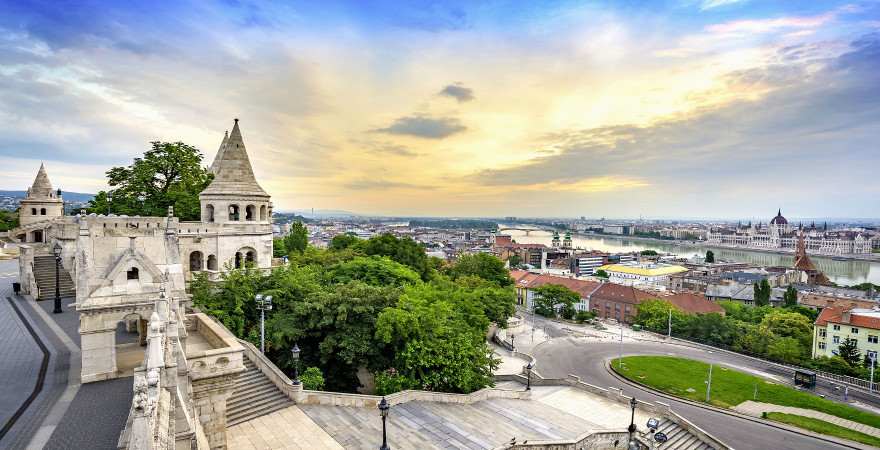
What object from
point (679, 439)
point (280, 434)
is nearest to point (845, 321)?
point (679, 439)

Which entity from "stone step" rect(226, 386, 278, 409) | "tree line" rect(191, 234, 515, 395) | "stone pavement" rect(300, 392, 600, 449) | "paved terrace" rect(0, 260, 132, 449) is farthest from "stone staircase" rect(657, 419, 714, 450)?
"paved terrace" rect(0, 260, 132, 449)

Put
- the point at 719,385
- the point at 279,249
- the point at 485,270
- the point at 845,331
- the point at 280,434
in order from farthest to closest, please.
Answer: the point at 485,270 → the point at 279,249 → the point at 845,331 → the point at 719,385 → the point at 280,434

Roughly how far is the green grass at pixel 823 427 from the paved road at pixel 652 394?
140 centimetres

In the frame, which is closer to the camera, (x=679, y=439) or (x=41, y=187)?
(x=679, y=439)

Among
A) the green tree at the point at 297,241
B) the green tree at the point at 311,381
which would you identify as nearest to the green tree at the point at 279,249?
the green tree at the point at 297,241

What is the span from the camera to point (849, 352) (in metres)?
39.9

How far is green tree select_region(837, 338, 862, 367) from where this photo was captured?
39.4m

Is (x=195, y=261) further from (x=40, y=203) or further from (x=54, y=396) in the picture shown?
(x=40, y=203)

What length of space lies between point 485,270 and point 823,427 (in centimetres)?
3220

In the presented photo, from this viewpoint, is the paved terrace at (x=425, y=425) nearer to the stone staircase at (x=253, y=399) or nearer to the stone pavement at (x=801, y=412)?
the stone staircase at (x=253, y=399)

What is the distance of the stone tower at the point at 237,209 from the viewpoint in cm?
2558

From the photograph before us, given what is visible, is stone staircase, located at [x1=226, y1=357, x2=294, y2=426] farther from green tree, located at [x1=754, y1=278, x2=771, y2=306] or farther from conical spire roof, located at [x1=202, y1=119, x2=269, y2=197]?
green tree, located at [x1=754, y1=278, x2=771, y2=306]

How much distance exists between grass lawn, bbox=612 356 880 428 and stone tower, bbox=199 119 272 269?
28205mm

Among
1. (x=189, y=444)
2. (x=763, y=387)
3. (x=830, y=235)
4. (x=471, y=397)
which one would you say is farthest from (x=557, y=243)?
(x=189, y=444)
